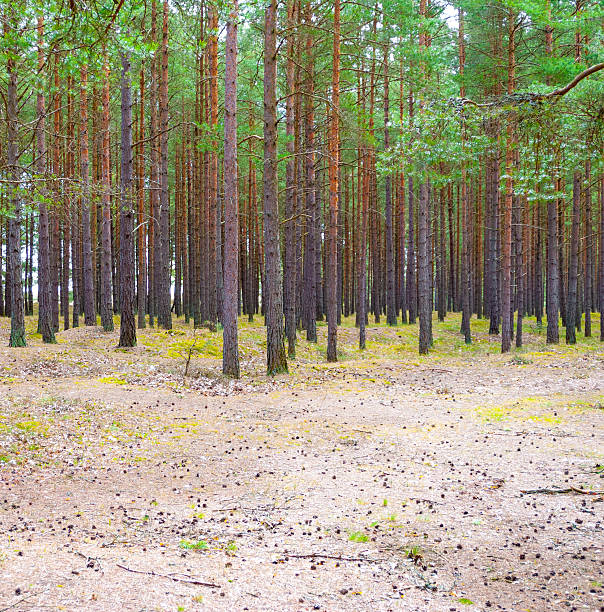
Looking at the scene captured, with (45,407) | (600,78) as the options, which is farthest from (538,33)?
(45,407)

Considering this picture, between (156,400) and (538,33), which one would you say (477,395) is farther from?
(538,33)

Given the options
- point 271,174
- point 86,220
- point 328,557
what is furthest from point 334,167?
point 328,557

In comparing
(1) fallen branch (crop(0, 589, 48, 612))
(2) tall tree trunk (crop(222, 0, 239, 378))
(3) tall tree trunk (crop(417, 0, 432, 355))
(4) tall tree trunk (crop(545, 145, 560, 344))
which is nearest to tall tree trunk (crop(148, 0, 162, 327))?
(2) tall tree trunk (crop(222, 0, 239, 378))

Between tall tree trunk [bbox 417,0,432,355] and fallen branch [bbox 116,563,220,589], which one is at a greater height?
tall tree trunk [bbox 417,0,432,355]

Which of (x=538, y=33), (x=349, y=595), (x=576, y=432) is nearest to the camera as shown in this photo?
(x=349, y=595)

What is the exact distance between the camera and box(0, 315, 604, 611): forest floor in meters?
4.20

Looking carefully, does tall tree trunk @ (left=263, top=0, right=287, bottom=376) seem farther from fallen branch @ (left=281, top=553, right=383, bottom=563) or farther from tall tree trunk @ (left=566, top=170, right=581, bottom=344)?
tall tree trunk @ (left=566, top=170, right=581, bottom=344)

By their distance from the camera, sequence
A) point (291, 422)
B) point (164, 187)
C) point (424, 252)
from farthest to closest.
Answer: point (164, 187)
point (424, 252)
point (291, 422)

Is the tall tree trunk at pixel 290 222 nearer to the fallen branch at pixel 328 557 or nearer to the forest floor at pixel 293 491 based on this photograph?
the forest floor at pixel 293 491

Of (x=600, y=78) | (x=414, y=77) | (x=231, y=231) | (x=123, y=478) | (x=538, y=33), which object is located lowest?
(x=123, y=478)

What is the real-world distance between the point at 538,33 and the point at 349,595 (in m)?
23.9

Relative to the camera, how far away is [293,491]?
6629 millimetres

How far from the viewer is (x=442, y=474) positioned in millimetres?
7020

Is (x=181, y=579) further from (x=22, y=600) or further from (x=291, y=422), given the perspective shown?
(x=291, y=422)
